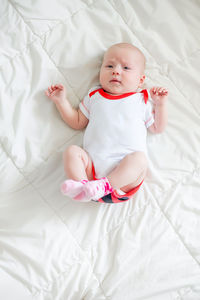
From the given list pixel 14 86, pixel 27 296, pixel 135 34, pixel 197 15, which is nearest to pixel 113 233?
pixel 27 296

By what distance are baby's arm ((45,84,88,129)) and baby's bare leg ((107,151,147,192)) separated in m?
0.26

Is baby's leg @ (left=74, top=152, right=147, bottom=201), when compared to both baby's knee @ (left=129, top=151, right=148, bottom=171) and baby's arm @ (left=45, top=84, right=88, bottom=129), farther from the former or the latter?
baby's arm @ (left=45, top=84, right=88, bottom=129)

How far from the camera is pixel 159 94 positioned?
1285 millimetres

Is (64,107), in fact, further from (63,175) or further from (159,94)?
(159,94)

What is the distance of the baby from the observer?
1.17 meters

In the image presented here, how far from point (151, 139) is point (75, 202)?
0.39 m

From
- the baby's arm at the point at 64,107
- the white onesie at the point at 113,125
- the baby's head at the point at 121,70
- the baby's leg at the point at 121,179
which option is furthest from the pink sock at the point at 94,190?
the baby's head at the point at 121,70

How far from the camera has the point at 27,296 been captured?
1.07 metres

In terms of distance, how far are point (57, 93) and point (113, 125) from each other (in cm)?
26

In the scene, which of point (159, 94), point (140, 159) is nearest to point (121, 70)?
point (159, 94)

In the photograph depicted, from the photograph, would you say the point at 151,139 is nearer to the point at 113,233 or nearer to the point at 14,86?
the point at 113,233

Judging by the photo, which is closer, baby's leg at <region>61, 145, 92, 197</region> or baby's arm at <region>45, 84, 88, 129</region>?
baby's leg at <region>61, 145, 92, 197</region>

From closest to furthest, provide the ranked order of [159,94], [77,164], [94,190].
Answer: [94,190] → [77,164] → [159,94]

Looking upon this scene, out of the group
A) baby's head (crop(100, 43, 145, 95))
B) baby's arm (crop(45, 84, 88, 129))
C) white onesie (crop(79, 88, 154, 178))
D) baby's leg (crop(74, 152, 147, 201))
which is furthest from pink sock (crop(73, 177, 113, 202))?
baby's head (crop(100, 43, 145, 95))
